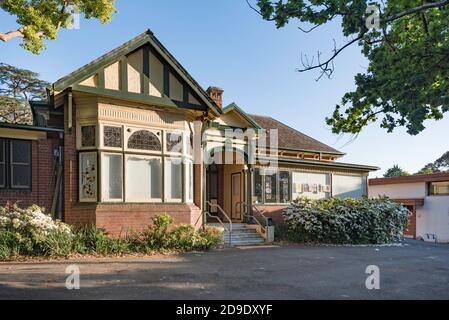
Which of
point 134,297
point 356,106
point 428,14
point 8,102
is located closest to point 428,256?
point 356,106

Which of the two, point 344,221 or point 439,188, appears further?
point 439,188

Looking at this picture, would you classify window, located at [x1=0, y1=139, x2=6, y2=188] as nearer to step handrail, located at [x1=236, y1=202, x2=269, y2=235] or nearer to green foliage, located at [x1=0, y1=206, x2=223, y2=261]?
green foliage, located at [x1=0, y1=206, x2=223, y2=261]

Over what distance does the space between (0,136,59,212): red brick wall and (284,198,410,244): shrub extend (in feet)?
30.8

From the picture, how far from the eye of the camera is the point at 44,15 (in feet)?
51.1

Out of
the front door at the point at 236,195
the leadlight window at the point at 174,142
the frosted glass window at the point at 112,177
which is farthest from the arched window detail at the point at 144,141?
the front door at the point at 236,195

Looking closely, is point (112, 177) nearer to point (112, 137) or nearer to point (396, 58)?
point (112, 137)

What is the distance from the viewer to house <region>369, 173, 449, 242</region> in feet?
83.9

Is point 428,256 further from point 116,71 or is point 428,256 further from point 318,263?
point 116,71

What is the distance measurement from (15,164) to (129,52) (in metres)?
5.11

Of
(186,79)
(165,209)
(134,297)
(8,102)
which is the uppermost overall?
Result: (8,102)

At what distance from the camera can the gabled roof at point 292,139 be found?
70.8 ft

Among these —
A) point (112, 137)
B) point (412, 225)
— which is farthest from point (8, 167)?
point (412, 225)
